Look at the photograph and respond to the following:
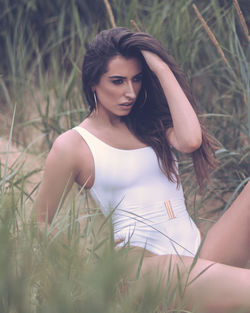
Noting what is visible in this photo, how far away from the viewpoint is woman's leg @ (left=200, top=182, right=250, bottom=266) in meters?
1.80

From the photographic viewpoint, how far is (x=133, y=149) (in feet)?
6.16

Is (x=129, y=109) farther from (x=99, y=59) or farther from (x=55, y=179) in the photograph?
(x=55, y=179)

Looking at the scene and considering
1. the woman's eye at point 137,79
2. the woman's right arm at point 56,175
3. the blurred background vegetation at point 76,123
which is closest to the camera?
the blurred background vegetation at point 76,123

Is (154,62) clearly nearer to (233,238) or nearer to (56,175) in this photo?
(56,175)

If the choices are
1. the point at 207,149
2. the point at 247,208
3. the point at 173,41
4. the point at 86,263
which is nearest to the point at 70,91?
the point at 173,41

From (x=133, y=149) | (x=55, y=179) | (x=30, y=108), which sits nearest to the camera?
(x=55, y=179)

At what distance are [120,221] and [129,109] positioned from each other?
0.33 meters

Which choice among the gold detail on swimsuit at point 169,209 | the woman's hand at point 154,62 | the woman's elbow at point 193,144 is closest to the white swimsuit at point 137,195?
the gold detail on swimsuit at point 169,209

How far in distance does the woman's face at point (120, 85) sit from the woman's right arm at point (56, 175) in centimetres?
18

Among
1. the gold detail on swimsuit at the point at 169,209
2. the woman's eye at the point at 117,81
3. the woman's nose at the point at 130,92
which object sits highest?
the woman's eye at the point at 117,81

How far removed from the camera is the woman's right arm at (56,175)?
1761mm

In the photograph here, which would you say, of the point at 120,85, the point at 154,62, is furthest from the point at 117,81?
the point at 154,62

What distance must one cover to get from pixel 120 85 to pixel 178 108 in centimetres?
18

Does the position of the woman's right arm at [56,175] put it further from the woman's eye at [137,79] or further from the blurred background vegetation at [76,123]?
the woman's eye at [137,79]
